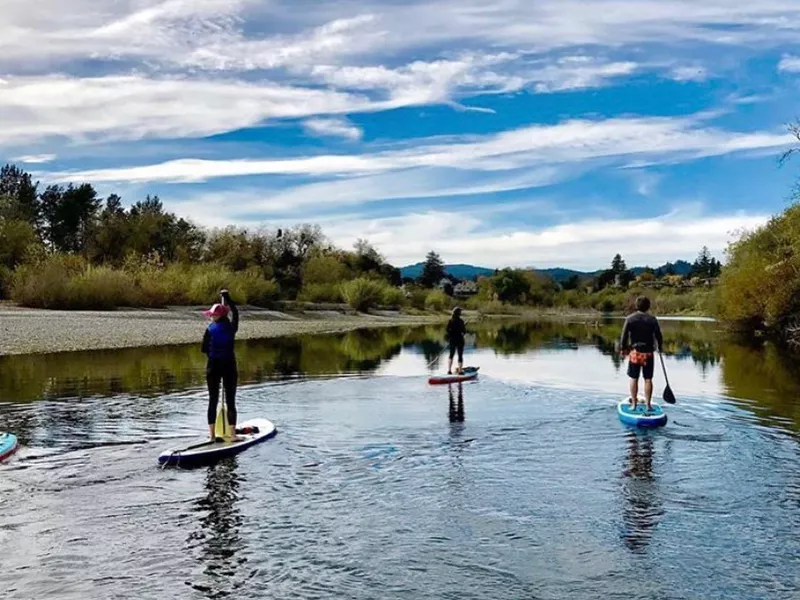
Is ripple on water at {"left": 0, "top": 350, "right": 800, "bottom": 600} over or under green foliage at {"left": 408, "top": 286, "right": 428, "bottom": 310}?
under

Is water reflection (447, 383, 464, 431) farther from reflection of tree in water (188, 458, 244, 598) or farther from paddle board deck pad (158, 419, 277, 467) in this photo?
reflection of tree in water (188, 458, 244, 598)

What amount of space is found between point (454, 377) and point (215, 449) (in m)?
11.7

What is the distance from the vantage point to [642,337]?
15477mm

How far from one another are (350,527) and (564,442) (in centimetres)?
588

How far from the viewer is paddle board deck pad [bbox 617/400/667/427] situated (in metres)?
14.8

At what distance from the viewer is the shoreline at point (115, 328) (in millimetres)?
33656

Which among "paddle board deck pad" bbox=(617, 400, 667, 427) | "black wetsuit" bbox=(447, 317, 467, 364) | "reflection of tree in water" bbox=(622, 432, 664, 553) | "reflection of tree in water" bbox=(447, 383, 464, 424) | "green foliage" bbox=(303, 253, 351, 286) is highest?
"green foliage" bbox=(303, 253, 351, 286)

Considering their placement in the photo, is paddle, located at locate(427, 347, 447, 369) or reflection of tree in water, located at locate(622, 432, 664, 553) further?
paddle, located at locate(427, 347, 447, 369)

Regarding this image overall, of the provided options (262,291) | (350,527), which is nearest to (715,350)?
(350,527)

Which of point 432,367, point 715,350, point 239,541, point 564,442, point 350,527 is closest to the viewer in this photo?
point 239,541

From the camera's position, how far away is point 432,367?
29.0 meters

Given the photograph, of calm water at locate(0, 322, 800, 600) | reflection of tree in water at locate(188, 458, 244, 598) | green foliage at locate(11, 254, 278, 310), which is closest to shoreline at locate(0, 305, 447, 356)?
green foliage at locate(11, 254, 278, 310)

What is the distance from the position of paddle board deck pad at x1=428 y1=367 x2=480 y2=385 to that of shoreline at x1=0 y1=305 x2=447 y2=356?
16.3 metres

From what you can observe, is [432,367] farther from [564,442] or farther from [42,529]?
[42,529]
